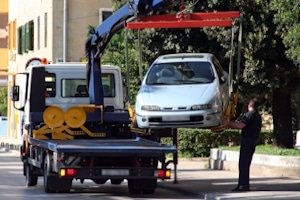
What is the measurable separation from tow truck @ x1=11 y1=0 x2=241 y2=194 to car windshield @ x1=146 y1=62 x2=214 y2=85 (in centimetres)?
97

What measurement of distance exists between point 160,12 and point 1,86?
5591 cm

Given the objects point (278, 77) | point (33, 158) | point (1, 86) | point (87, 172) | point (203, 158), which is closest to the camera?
point (87, 172)

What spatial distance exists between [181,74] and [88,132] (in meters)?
2.38

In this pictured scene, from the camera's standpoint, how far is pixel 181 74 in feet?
68.3

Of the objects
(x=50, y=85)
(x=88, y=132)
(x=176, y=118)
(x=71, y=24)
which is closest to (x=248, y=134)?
(x=176, y=118)

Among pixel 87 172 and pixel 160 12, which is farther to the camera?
pixel 160 12

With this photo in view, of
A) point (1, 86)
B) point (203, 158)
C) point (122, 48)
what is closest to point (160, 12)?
point (203, 158)

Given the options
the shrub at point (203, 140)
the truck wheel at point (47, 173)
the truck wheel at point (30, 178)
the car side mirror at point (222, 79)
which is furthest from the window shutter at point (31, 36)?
the truck wheel at point (47, 173)

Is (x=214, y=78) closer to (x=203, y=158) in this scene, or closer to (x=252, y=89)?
(x=252, y=89)

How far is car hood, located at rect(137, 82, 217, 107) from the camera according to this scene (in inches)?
779

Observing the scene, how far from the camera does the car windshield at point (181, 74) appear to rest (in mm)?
20688

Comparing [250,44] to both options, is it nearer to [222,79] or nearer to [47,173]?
[222,79]

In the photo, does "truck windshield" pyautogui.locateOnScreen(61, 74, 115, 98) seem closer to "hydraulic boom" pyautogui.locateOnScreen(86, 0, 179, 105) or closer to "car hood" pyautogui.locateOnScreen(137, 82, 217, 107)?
"hydraulic boom" pyautogui.locateOnScreen(86, 0, 179, 105)

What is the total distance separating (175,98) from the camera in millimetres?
19859
